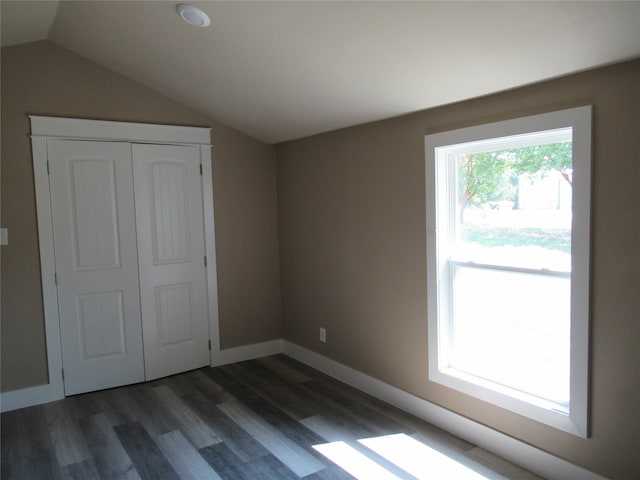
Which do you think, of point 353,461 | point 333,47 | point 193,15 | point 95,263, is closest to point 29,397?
point 95,263

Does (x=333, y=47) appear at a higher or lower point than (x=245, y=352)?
higher

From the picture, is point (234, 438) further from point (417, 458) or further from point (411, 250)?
point (411, 250)

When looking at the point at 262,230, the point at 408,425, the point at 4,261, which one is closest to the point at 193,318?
the point at 262,230

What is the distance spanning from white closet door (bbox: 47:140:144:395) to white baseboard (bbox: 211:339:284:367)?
0.68 metres

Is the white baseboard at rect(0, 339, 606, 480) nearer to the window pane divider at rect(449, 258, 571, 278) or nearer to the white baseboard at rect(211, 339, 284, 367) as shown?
the white baseboard at rect(211, 339, 284, 367)

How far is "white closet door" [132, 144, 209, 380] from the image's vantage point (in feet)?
12.5

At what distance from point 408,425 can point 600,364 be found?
1.29 meters

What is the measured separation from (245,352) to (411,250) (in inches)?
83.8

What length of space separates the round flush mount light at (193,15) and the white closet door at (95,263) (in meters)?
1.52

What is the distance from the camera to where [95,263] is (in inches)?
143

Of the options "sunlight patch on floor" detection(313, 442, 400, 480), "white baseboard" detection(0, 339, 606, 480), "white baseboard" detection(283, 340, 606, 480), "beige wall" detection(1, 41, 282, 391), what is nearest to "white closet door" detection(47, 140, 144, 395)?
"beige wall" detection(1, 41, 282, 391)

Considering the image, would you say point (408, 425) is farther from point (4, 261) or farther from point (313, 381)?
point (4, 261)

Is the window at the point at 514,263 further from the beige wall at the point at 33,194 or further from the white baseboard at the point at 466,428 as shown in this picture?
the beige wall at the point at 33,194

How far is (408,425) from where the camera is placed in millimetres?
2977
